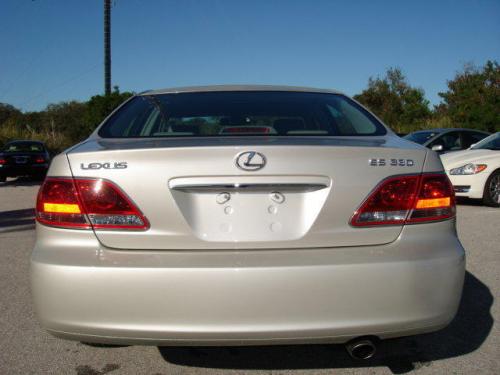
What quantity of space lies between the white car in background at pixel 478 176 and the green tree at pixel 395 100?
31.9m

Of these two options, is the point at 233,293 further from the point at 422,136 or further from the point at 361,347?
the point at 422,136

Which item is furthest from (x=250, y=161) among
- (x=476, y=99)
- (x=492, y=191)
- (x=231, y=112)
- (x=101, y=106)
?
(x=476, y=99)

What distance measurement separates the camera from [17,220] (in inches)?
308

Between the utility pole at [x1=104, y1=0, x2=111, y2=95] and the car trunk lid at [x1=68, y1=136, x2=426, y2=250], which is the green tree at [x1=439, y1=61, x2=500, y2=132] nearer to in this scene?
the utility pole at [x1=104, y1=0, x2=111, y2=95]

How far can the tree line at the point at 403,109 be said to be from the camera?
25.1 m

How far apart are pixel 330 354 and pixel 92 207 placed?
151cm

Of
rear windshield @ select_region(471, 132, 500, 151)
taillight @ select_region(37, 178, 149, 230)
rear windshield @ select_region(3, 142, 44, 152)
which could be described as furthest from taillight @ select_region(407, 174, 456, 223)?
rear windshield @ select_region(3, 142, 44, 152)

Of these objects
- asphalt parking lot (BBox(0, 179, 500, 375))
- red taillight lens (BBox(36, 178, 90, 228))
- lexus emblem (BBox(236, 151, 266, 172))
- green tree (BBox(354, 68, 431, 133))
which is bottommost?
green tree (BBox(354, 68, 431, 133))

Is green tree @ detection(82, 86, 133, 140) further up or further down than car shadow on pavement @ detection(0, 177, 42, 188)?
further up

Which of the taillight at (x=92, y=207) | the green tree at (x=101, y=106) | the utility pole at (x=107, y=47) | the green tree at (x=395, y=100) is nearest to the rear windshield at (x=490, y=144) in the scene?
the taillight at (x=92, y=207)

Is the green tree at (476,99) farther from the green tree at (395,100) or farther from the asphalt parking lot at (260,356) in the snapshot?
the asphalt parking lot at (260,356)

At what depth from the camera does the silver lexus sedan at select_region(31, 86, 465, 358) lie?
2084 mm

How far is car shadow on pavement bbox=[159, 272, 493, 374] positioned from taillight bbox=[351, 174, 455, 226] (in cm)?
89

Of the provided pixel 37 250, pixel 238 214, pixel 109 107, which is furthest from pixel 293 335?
pixel 109 107
